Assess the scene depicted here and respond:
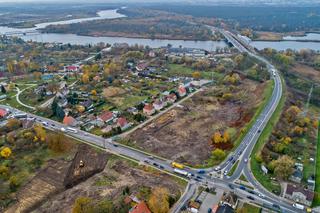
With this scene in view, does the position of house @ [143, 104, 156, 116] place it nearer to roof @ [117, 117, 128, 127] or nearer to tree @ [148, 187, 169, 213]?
roof @ [117, 117, 128, 127]

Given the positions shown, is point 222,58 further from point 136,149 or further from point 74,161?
point 74,161

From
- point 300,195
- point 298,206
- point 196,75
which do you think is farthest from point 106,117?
point 298,206

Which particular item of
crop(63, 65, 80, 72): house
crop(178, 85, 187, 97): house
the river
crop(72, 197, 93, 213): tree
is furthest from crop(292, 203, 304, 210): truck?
the river

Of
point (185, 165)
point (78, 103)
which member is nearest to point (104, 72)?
point (78, 103)

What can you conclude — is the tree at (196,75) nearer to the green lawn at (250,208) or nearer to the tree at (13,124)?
the tree at (13,124)

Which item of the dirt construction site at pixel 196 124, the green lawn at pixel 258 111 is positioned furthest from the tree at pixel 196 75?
the green lawn at pixel 258 111

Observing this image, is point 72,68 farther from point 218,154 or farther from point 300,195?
point 300,195

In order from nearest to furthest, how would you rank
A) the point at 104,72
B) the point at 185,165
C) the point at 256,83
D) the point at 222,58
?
the point at 185,165, the point at 256,83, the point at 104,72, the point at 222,58
